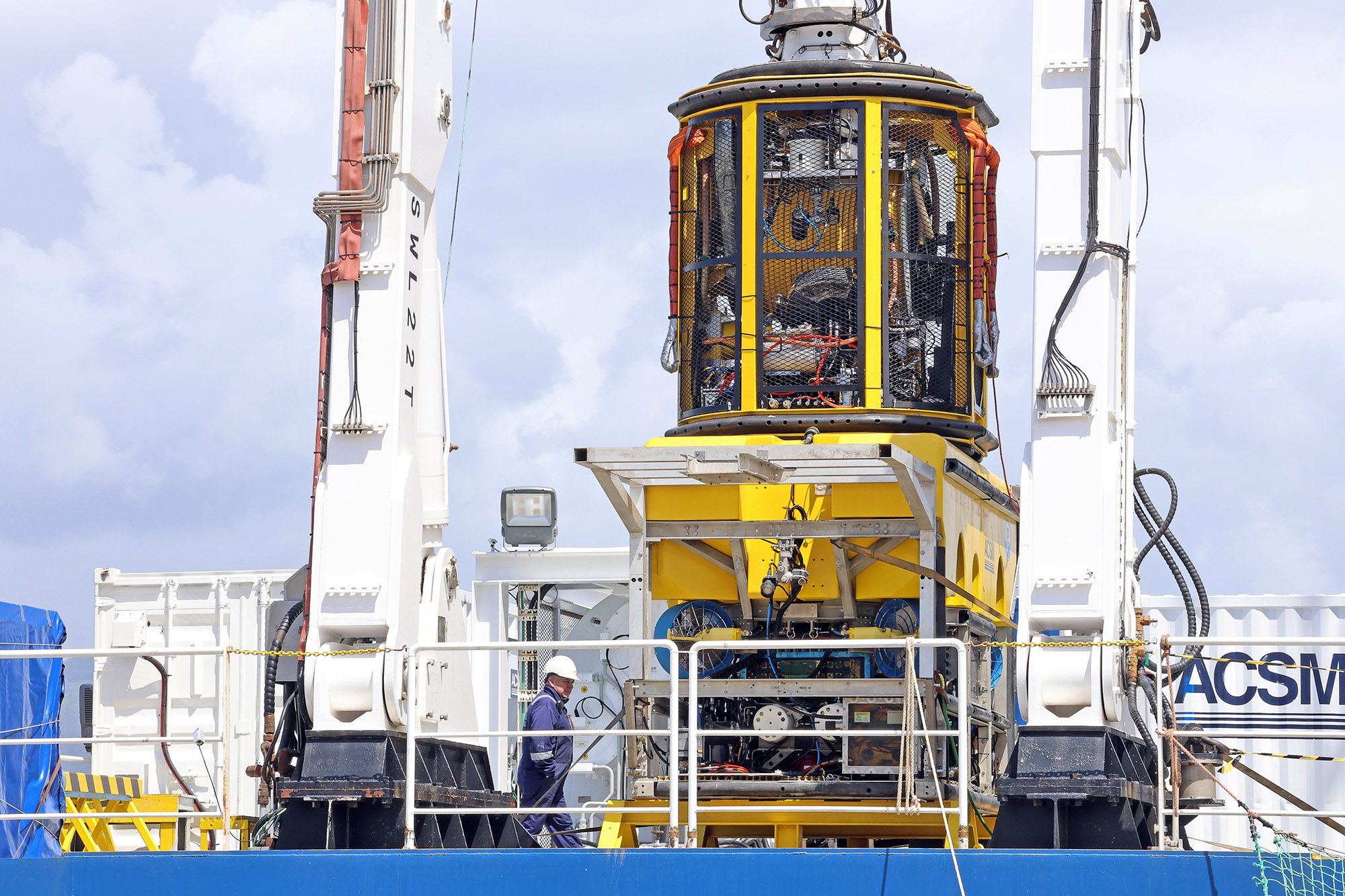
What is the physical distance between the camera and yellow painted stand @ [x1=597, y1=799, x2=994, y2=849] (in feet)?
42.2

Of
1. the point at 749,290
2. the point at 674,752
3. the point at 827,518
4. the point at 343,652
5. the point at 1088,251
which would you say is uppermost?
the point at 749,290

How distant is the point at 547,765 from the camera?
13250mm

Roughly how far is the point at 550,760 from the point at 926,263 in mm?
4737

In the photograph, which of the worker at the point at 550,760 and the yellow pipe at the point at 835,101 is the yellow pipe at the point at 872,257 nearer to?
the yellow pipe at the point at 835,101

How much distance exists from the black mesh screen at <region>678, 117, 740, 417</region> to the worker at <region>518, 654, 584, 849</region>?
269 cm

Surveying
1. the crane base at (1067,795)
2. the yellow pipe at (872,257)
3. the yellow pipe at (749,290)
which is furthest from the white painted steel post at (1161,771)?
the yellow pipe at (749,290)

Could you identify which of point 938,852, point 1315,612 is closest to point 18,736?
point 938,852

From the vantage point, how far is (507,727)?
768 inches

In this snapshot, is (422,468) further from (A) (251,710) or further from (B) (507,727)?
(A) (251,710)

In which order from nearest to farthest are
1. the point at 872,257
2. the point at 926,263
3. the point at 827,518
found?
the point at 827,518 < the point at 872,257 < the point at 926,263

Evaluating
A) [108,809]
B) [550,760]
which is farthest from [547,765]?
[108,809]

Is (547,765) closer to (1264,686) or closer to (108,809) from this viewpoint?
(108,809)

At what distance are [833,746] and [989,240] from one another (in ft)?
13.7

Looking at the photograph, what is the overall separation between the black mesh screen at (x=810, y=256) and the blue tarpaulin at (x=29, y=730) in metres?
6.31
